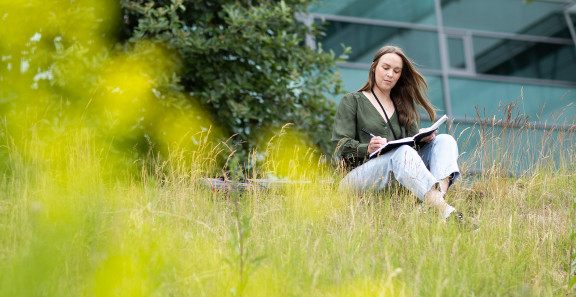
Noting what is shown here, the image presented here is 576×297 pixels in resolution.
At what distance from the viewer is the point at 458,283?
255 cm

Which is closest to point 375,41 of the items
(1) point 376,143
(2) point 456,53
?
(2) point 456,53

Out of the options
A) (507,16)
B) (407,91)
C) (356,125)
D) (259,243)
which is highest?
(507,16)

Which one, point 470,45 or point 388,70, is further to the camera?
point 470,45

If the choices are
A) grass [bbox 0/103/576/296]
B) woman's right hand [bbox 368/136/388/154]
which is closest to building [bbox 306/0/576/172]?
woman's right hand [bbox 368/136/388/154]

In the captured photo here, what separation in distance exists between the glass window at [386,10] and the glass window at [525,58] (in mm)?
956

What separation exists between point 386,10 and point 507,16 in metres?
2.24

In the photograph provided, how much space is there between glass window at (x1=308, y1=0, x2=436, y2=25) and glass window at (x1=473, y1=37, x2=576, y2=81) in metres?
0.96

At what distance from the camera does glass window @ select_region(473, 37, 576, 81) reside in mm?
9625

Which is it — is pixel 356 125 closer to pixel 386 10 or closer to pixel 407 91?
pixel 407 91

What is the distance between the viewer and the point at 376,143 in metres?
3.97

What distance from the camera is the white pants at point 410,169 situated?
372cm

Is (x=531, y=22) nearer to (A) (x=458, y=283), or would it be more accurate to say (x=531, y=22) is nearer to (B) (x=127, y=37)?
(B) (x=127, y=37)

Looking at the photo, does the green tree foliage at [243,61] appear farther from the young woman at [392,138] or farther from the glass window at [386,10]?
the glass window at [386,10]

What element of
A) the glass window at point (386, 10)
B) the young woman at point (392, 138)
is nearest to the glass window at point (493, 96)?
the glass window at point (386, 10)
